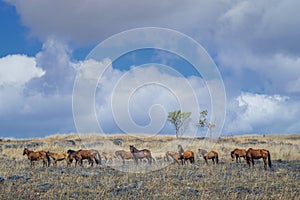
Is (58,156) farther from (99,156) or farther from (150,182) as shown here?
(150,182)

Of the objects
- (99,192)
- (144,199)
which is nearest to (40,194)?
(99,192)

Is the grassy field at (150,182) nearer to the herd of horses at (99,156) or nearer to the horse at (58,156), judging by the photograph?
the herd of horses at (99,156)

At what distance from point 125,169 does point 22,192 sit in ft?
29.5

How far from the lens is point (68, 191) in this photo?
15758mm

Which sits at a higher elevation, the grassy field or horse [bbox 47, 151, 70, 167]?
horse [bbox 47, 151, 70, 167]

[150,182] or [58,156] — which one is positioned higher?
[58,156]

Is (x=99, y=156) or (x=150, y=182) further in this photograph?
(x=99, y=156)

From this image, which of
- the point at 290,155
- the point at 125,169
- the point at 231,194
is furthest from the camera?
the point at 290,155

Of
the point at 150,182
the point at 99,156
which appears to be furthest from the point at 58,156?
the point at 150,182

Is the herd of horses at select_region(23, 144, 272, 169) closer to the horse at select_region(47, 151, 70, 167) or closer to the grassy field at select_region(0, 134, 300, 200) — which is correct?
the horse at select_region(47, 151, 70, 167)

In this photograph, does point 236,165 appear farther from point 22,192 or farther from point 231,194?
point 22,192

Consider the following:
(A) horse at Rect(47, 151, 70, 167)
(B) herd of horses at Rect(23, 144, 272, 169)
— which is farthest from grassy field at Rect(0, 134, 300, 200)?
(A) horse at Rect(47, 151, 70, 167)

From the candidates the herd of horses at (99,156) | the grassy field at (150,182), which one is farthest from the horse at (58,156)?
the grassy field at (150,182)

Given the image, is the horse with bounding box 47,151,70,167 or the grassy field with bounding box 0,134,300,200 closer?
the grassy field with bounding box 0,134,300,200
